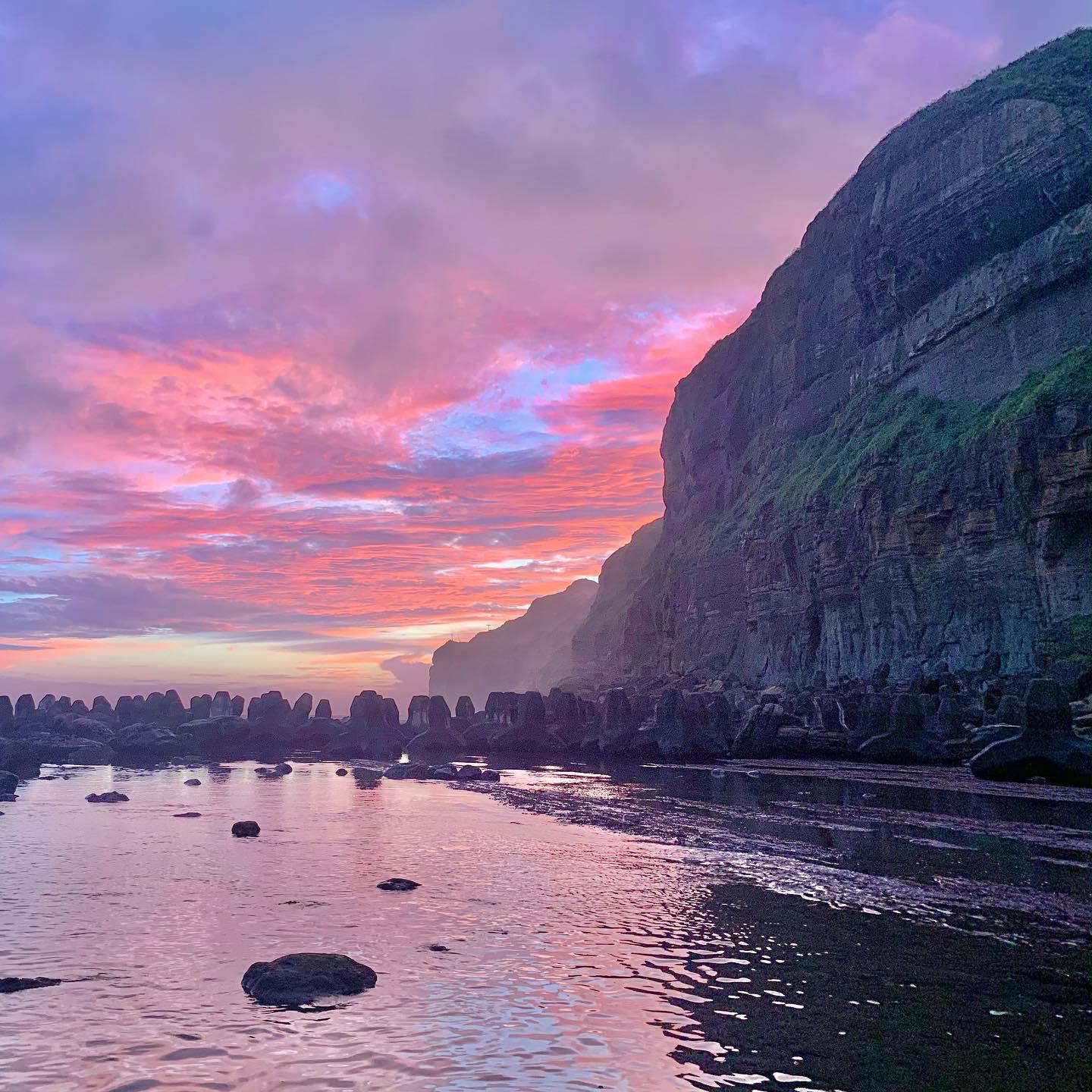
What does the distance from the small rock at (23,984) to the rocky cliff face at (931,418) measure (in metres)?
55.5

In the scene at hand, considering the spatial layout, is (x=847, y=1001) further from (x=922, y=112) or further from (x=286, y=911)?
(x=922, y=112)

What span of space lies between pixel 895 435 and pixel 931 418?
10.6 feet

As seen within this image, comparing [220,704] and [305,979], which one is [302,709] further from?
[305,979]

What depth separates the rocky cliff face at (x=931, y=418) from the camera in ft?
200

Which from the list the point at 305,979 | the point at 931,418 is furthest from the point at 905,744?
the point at 305,979

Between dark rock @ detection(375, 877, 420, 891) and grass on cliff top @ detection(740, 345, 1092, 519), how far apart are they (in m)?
55.7

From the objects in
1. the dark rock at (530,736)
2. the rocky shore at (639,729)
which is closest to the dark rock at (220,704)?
the rocky shore at (639,729)

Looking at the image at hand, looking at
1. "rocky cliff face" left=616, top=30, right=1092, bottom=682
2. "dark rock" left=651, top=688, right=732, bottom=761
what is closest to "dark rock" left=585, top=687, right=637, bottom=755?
"dark rock" left=651, top=688, right=732, bottom=761

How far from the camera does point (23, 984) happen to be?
9.33 m

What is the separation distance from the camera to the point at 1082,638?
51031 millimetres

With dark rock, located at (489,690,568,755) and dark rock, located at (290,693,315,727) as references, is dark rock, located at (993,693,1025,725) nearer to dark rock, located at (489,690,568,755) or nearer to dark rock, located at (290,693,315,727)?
dark rock, located at (489,690,568,755)

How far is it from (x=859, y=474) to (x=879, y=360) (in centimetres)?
1955

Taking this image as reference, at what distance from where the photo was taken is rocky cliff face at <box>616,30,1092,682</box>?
200ft

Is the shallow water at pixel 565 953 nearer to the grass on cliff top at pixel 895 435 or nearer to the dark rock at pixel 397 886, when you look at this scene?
the dark rock at pixel 397 886
